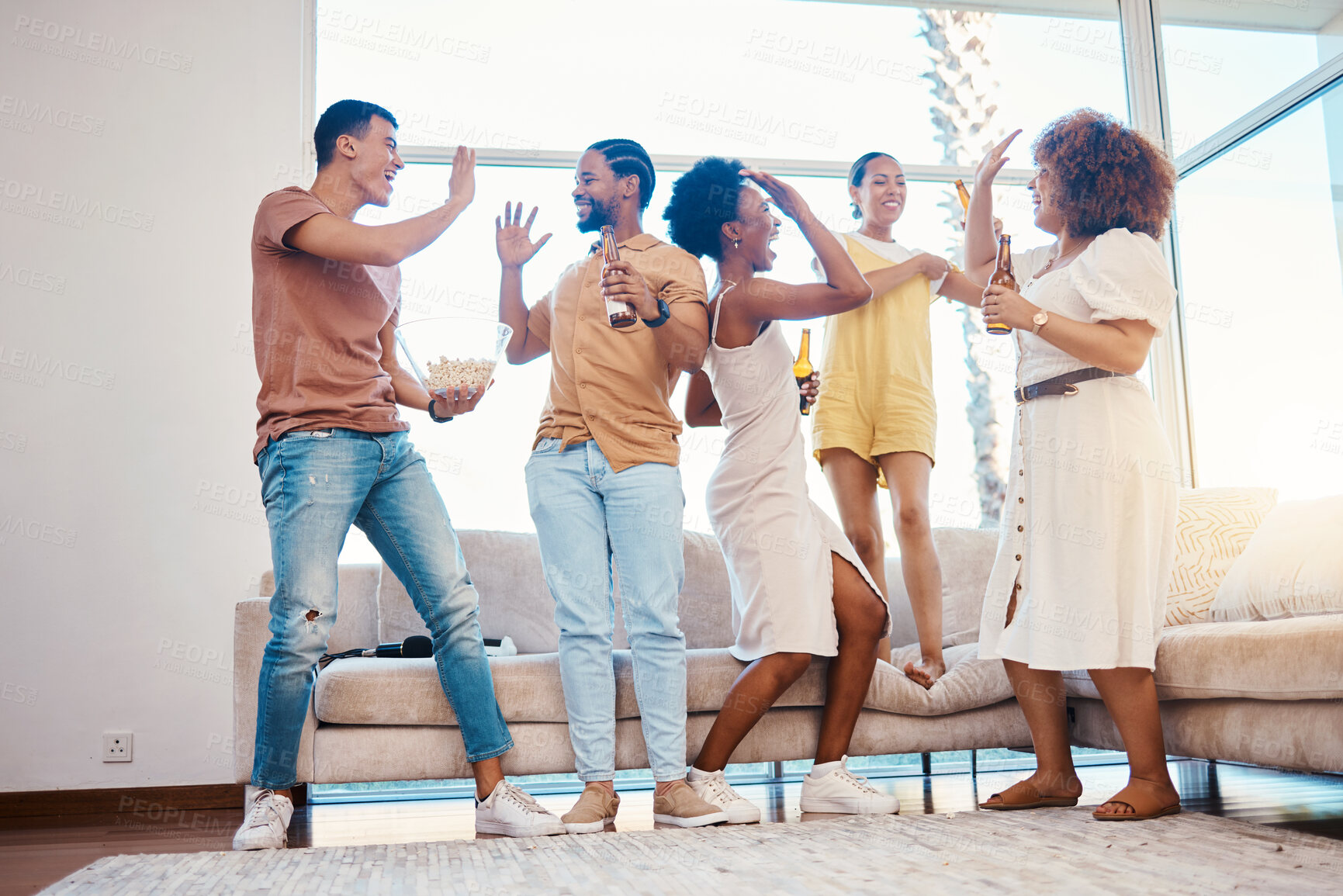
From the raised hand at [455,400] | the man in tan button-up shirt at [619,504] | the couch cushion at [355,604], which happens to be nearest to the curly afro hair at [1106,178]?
the man in tan button-up shirt at [619,504]

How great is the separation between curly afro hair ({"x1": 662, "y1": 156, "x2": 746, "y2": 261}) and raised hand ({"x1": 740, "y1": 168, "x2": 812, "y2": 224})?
121 millimetres

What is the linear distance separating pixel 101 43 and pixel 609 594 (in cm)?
271

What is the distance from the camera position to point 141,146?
3496mm

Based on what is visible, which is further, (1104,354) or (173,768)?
(173,768)

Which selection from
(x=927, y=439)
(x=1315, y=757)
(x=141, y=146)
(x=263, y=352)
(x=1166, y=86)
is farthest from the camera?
(x=1166, y=86)

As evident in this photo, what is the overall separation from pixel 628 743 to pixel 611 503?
2.01 feet

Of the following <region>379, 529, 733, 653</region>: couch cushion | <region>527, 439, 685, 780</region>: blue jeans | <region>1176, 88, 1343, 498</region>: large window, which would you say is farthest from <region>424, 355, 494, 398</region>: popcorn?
<region>1176, 88, 1343, 498</region>: large window

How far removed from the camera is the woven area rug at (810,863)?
64.7 inches

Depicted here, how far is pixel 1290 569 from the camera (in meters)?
2.58

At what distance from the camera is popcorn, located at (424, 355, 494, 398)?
7.52 ft

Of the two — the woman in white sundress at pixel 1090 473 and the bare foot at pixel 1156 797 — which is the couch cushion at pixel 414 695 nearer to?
the woman in white sundress at pixel 1090 473

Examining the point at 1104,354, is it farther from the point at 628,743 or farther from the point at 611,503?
the point at 628,743

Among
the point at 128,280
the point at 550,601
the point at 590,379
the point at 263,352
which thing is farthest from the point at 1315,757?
the point at 128,280

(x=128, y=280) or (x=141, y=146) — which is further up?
(x=141, y=146)
